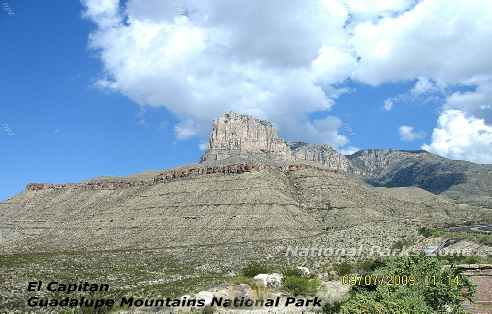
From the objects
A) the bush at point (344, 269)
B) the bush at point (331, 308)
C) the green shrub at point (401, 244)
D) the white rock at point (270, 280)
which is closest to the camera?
the bush at point (331, 308)

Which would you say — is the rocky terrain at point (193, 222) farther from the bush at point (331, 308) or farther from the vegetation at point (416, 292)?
the vegetation at point (416, 292)

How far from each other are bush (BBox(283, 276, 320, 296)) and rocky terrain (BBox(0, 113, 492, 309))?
31.0 feet

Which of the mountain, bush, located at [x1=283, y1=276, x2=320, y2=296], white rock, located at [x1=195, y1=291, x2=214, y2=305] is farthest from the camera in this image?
the mountain

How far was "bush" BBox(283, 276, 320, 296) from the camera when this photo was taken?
125 ft

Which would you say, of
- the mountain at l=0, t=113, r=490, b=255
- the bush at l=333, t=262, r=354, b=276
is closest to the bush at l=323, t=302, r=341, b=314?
the bush at l=333, t=262, r=354, b=276

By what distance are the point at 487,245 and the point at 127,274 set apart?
4025 cm

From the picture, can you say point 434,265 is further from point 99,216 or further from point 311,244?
point 99,216

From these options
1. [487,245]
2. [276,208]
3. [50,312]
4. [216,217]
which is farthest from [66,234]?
[487,245]

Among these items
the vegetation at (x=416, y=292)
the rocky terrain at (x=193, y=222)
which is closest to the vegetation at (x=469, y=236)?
the rocky terrain at (x=193, y=222)

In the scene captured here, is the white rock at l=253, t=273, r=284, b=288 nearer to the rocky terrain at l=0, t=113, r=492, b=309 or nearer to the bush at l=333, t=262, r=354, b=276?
the bush at l=333, t=262, r=354, b=276

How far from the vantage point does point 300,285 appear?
39188 mm

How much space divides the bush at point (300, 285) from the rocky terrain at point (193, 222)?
9458 mm

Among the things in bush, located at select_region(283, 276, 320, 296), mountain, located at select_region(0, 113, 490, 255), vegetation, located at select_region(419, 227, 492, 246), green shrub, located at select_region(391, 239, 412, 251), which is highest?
mountain, located at select_region(0, 113, 490, 255)

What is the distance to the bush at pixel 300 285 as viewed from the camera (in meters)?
38.1
